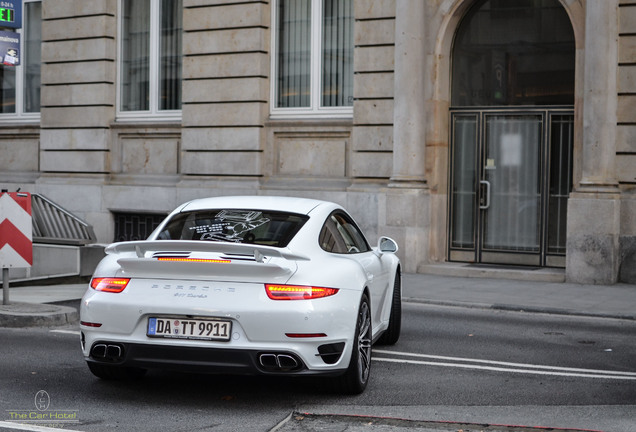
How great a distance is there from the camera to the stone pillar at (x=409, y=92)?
56.4 ft

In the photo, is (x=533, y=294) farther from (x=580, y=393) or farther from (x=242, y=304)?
(x=242, y=304)

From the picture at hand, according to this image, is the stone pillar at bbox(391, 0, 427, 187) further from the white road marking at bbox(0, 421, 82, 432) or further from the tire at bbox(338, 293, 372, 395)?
the white road marking at bbox(0, 421, 82, 432)

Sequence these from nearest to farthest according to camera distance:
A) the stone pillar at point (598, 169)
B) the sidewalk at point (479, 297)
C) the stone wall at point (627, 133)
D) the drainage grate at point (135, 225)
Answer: the sidewalk at point (479, 297) < the stone pillar at point (598, 169) < the stone wall at point (627, 133) < the drainage grate at point (135, 225)

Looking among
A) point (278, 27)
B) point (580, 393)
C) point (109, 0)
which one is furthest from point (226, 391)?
point (109, 0)

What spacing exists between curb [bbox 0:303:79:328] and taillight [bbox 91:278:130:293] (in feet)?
13.0

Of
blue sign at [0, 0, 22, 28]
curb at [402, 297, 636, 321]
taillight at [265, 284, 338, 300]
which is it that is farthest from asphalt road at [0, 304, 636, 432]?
blue sign at [0, 0, 22, 28]

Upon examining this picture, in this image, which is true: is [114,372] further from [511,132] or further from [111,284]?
[511,132]

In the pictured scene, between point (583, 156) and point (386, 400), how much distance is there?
972cm

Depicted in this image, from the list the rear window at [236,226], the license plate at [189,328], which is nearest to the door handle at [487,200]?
the rear window at [236,226]

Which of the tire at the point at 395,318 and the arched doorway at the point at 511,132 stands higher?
the arched doorway at the point at 511,132

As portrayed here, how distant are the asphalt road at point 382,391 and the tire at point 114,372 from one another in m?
0.08

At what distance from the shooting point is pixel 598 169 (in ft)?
50.8

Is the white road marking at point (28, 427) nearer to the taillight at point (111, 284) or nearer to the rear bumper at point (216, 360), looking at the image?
the rear bumper at point (216, 360)

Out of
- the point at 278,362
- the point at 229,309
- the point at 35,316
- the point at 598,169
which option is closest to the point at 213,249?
the point at 229,309
